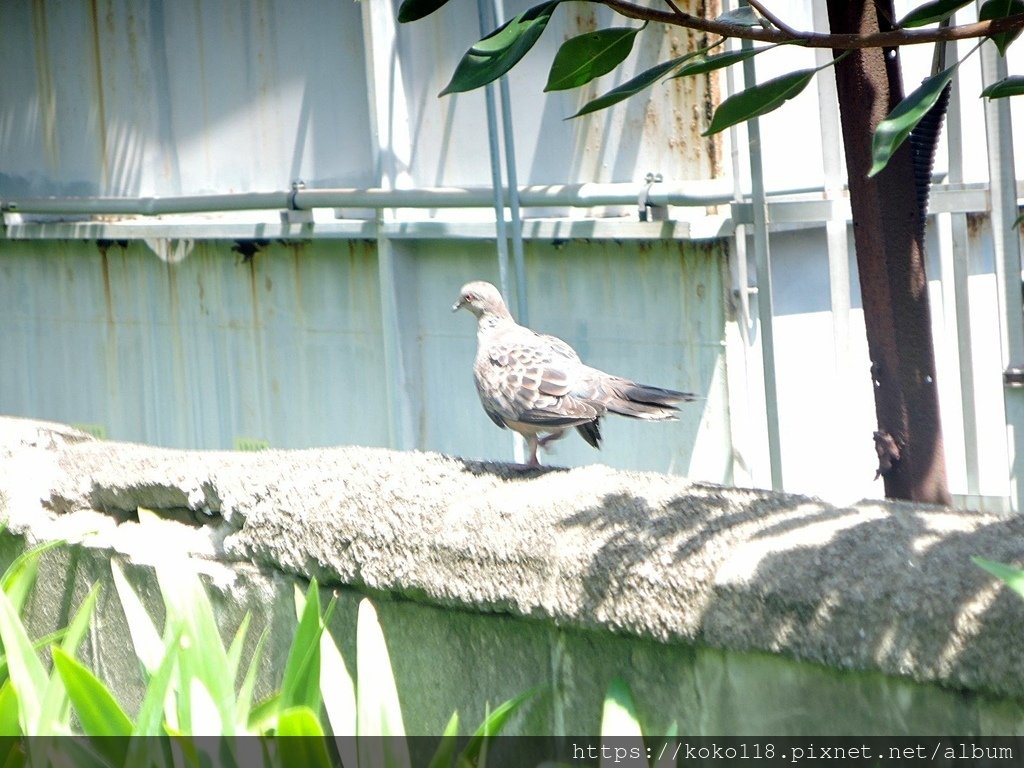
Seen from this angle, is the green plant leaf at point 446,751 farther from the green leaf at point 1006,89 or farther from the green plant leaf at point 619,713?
the green leaf at point 1006,89

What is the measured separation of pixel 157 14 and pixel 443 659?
5.47m

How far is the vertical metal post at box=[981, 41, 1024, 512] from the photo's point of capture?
359 centimetres

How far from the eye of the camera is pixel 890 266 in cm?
268

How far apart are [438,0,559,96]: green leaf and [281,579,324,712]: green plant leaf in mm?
1017

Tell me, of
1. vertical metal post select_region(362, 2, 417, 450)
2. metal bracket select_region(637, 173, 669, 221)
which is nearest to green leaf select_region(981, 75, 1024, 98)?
metal bracket select_region(637, 173, 669, 221)

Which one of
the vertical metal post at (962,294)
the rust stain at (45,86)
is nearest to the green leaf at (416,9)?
the vertical metal post at (962,294)

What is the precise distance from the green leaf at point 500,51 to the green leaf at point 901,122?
0.55 metres

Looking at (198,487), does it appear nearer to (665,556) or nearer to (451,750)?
(451,750)

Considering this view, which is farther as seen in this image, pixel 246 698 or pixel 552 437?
pixel 552 437

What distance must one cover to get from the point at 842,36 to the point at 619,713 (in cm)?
118

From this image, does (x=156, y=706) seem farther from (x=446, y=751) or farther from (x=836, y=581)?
(x=836, y=581)

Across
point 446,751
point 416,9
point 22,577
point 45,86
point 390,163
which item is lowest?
point 446,751

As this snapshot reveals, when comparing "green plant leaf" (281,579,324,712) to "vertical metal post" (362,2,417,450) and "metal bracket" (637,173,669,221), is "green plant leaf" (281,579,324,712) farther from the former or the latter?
"vertical metal post" (362,2,417,450)

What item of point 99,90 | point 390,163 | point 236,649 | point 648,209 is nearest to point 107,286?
point 99,90
